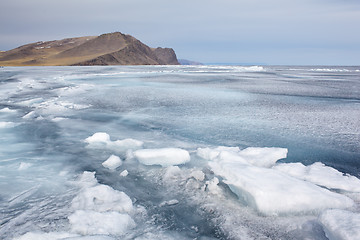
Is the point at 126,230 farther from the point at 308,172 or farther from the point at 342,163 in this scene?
the point at 342,163

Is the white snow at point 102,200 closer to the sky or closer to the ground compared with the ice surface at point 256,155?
closer to the ground

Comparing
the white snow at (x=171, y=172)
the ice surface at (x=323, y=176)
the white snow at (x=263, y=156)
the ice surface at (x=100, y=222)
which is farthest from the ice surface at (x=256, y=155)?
the ice surface at (x=100, y=222)

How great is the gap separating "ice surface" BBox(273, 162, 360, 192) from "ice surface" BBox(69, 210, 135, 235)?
7.13 feet

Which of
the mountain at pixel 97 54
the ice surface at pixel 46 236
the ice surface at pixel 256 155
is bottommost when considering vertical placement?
the ice surface at pixel 46 236

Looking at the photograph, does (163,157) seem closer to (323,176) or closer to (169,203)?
(169,203)

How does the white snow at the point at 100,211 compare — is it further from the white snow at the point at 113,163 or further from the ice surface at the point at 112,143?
the ice surface at the point at 112,143

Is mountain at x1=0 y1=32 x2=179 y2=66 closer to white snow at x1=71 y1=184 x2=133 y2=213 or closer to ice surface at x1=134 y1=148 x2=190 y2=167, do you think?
ice surface at x1=134 y1=148 x2=190 y2=167

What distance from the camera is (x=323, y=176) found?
3264mm

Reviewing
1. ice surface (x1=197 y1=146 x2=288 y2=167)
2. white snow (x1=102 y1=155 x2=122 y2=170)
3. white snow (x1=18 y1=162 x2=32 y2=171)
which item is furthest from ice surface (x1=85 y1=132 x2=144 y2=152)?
ice surface (x1=197 y1=146 x2=288 y2=167)

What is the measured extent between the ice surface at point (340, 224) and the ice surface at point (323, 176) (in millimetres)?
909

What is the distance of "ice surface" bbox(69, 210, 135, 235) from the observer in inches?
88.0

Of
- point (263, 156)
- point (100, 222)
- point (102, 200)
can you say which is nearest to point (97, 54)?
point (263, 156)

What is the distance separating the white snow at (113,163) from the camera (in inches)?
148

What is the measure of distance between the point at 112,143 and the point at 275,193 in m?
3.02
